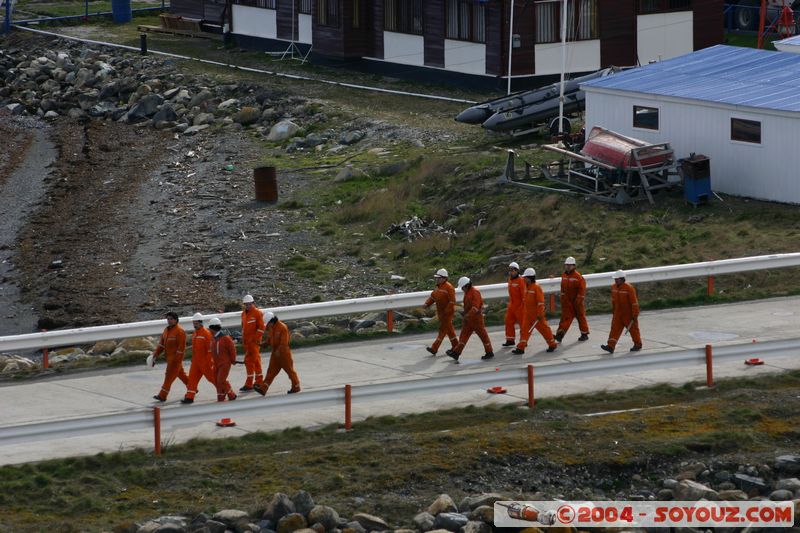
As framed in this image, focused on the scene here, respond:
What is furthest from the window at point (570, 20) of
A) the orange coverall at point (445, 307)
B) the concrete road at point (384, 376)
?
the orange coverall at point (445, 307)

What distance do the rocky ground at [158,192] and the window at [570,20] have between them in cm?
601

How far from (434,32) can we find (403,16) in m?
1.79

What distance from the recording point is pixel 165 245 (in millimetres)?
33938

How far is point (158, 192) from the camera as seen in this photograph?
3919 centimetres

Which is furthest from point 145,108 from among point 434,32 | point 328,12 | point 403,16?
point 434,32

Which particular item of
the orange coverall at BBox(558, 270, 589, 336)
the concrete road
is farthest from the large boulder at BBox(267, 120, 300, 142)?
the orange coverall at BBox(558, 270, 589, 336)

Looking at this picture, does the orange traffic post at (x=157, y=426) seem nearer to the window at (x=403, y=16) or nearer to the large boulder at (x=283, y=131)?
the large boulder at (x=283, y=131)

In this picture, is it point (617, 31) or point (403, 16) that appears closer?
point (617, 31)

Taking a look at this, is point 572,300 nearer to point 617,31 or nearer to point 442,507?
point 442,507

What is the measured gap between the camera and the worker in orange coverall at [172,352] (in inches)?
786

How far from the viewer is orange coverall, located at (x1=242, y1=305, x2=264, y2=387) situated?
803 inches

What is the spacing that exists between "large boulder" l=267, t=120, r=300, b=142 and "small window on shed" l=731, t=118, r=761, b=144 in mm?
16639

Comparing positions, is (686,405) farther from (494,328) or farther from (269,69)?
(269,69)

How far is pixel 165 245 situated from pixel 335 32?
55.6 ft
